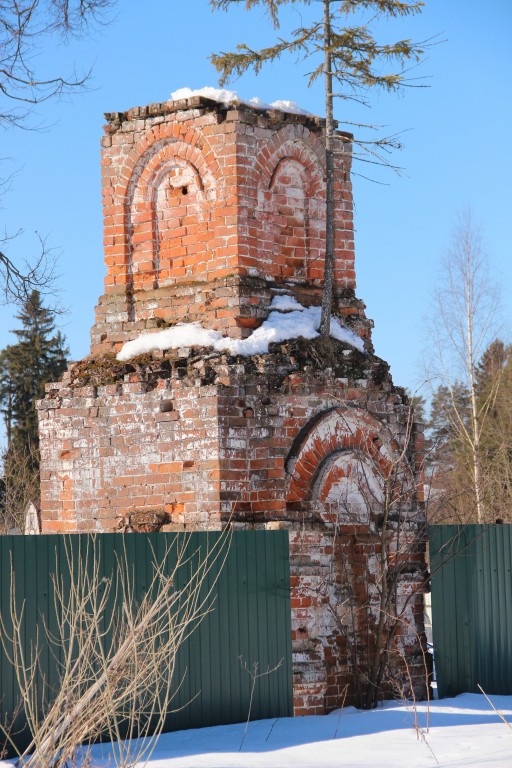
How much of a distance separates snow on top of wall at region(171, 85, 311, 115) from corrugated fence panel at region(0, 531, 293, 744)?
12.8 feet

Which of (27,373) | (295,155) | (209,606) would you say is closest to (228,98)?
(295,155)

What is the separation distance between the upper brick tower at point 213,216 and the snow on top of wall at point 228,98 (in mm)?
73

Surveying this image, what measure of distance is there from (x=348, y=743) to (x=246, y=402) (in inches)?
115

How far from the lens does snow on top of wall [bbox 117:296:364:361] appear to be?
10398 mm

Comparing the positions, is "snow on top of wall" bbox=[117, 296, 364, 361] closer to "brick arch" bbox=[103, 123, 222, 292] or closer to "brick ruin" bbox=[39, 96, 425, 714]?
"brick ruin" bbox=[39, 96, 425, 714]

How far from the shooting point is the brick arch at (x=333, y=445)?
1017cm

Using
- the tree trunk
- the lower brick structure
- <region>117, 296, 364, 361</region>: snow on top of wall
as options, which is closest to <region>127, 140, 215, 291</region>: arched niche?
<region>117, 296, 364, 361</region>: snow on top of wall

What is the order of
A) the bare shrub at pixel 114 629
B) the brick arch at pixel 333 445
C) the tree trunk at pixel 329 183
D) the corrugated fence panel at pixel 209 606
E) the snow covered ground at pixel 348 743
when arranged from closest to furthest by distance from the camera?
the bare shrub at pixel 114 629
the snow covered ground at pixel 348 743
the corrugated fence panel at pixel 209 606
the brick arch at pixel 333 445
the tree trunk at pixel 329 183

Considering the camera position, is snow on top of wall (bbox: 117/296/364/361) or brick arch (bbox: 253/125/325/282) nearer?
snow on top of wall (bbox: 117/296/364/361)

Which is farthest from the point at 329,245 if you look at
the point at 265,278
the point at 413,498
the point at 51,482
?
the point at 51,482

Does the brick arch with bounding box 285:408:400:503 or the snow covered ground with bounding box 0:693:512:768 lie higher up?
the brick arch with bounding box 285:408:400:503

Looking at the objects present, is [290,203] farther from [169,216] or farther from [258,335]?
[258,335]

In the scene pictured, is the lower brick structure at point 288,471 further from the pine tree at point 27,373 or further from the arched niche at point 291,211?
the pine tree at point 27,373

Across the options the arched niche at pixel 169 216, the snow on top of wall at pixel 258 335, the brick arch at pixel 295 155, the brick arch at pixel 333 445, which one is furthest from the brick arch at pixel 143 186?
the brick arch at pixel 333 445
